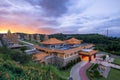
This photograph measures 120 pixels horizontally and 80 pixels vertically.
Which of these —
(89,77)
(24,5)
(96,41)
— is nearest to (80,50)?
(89,77)

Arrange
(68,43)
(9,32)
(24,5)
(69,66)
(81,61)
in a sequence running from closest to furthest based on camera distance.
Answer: (24,5) → (69,66) → (81,61) → (68,43) → (9,32)

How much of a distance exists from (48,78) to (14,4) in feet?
34.3

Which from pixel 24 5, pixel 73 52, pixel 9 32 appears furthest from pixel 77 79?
pixel 9 32

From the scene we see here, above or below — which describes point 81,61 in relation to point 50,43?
below

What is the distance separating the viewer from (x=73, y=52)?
73.7 feet

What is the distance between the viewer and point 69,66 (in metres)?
20.4

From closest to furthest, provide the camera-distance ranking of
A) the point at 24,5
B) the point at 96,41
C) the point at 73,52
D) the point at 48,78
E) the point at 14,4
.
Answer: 1. the point at 48,78
2. the point at 14,4
3. the point at 24,5
4. the point at 73,52
5. the point at 96,41

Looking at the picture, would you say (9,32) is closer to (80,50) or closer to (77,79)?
(80,50)

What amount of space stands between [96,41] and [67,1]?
123 ft

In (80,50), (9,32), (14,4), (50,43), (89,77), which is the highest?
(14,4)

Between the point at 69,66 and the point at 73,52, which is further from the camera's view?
the point at 73,52

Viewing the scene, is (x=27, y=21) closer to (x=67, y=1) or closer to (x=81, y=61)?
(x=67, y=1)

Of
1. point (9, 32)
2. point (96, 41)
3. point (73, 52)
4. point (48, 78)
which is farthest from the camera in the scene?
point (96, 41)

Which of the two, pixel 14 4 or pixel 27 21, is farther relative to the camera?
pixel 27 21
